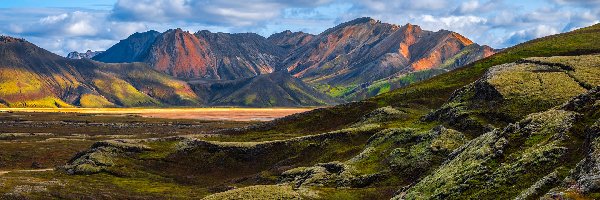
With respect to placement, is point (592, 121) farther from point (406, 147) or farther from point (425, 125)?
point (425, 125)

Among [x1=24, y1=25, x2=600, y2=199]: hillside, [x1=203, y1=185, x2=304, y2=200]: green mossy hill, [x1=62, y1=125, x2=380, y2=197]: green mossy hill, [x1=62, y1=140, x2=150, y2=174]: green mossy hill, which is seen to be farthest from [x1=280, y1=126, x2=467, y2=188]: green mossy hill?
[x1=62, y1=140, x2=150, y2=174]: green mossy hill

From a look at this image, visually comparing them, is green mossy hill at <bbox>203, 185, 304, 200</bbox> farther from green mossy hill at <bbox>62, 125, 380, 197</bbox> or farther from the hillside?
green mossy hill at <bbox>62, 125, 380, 197</bbox>

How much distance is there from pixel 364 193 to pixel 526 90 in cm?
4486

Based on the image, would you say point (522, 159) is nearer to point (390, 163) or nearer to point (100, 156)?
point (390, 163)

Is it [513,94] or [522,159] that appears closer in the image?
[522,159]

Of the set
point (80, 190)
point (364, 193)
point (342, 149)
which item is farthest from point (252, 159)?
point (364, 193)

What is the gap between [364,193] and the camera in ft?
241

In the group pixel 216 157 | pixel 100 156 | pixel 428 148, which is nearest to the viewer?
pixel 428 148

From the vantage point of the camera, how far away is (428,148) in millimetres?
82875

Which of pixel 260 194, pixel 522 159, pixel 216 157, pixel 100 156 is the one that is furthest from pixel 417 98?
pixel 522 159

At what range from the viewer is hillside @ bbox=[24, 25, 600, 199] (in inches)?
1908

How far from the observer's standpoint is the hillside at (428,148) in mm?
48469

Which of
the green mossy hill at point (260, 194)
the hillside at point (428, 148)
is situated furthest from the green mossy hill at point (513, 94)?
the green mossy hill at point (260, 194)

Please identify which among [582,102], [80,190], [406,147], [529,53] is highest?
[529,53]
